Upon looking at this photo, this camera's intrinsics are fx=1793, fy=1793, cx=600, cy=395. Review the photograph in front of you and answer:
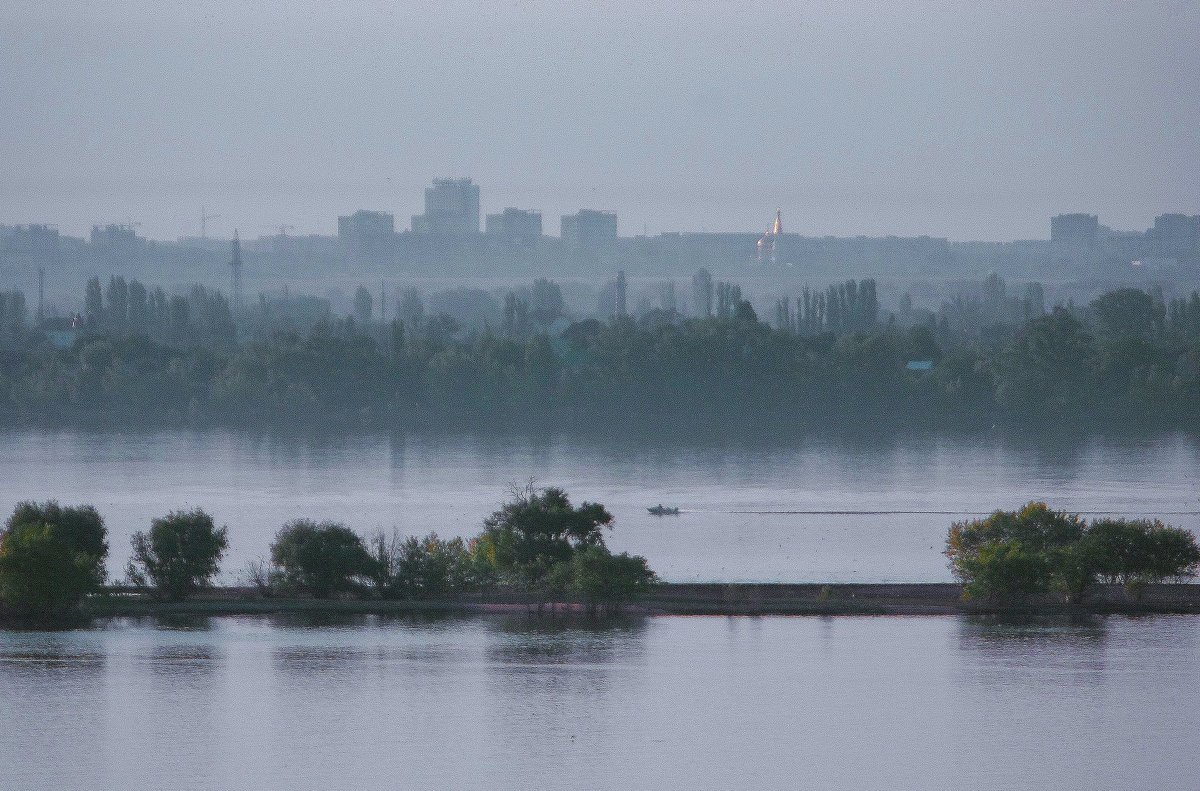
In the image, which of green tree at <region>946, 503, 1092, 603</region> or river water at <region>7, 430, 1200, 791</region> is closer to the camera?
river water at <region>7, 430, 1200, 791</region>

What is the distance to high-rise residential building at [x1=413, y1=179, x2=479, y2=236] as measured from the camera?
3821 inches

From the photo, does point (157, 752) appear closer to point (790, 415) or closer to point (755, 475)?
point (755, 475)

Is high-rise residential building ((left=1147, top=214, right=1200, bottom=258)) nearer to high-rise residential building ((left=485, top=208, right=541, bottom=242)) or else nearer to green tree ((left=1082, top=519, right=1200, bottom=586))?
high-rise residential building ((left=485, top=208, right=541, bottom=242))

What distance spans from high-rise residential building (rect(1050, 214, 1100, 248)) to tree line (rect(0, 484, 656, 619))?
80998 mm

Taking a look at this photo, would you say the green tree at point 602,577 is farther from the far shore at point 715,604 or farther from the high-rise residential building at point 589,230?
the high-rise residential building at point 589,230

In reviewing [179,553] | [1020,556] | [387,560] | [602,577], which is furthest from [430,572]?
[1020,556]

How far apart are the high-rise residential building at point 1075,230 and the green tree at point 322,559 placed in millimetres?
81620

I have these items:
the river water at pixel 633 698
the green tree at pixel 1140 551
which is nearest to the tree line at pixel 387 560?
the river water at pixel 633 698

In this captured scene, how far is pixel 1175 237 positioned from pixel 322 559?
3150 inches

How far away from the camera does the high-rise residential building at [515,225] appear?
96.4 metres

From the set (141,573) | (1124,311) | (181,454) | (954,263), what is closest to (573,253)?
(954,263)

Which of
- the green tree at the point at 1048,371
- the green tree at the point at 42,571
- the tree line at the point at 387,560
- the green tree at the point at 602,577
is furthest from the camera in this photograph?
the green tree at the point at 1048,371

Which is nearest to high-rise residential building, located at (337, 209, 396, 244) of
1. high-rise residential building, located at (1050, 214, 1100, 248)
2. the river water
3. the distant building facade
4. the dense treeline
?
the distant building facade

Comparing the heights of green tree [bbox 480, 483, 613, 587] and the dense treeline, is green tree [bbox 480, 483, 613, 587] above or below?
below
